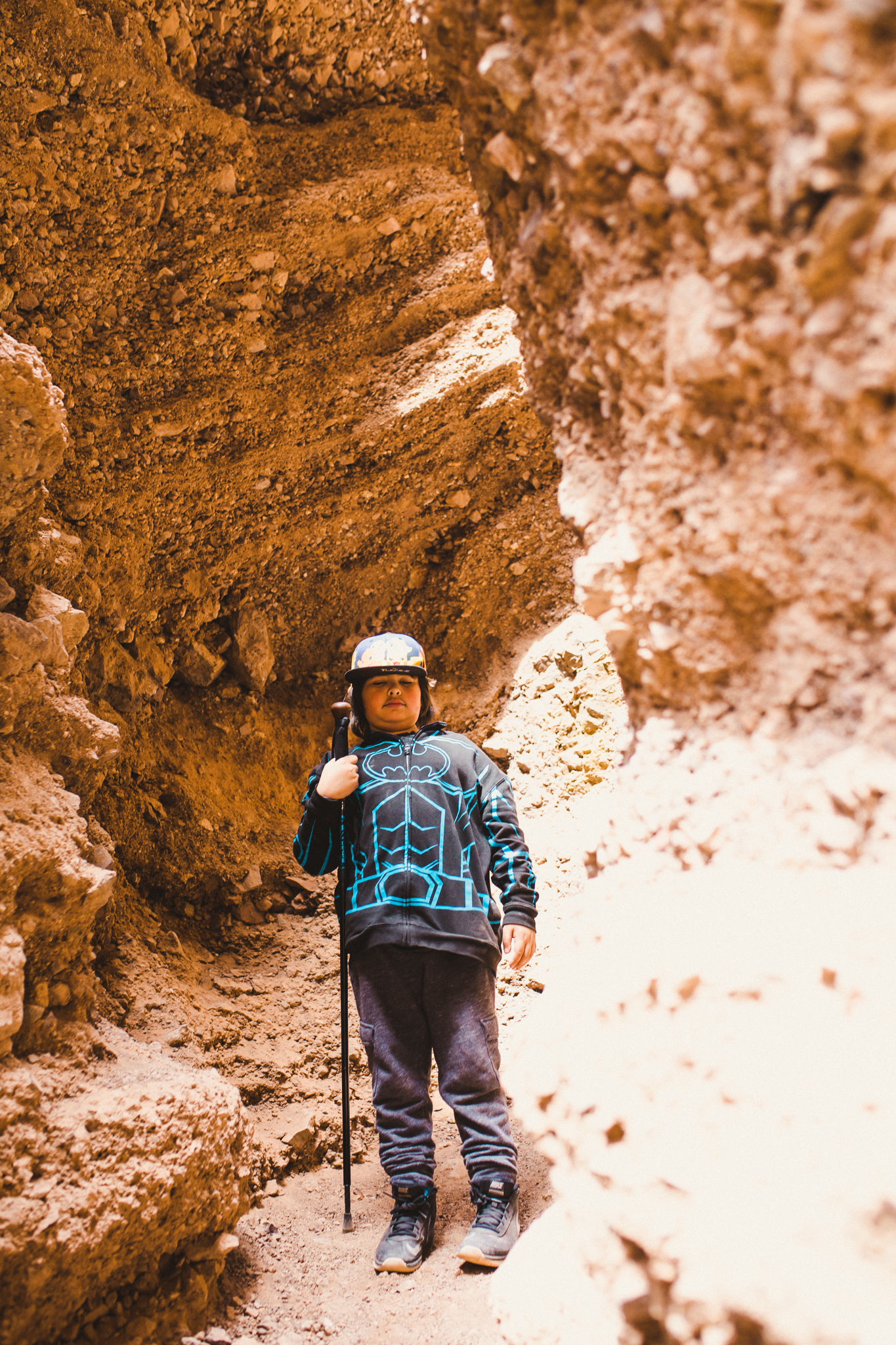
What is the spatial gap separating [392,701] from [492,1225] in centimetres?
132

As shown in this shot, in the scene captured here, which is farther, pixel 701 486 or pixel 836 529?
pixel 701 486

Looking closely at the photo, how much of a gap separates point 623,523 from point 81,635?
1.56 m

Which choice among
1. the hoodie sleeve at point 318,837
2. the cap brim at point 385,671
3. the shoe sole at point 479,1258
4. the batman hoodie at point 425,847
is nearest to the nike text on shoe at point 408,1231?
the shoe sole at point 479,1258

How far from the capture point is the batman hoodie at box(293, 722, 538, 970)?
7.10 feet

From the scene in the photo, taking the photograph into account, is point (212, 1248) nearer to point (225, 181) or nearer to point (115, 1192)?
point (115, 1192)

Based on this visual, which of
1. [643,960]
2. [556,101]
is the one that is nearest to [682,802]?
[643,960]

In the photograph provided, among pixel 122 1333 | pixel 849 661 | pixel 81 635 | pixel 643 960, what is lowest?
pixel 122 1333

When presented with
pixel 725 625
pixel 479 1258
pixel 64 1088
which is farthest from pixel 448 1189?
pixel 725 625

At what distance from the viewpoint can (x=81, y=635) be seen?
7.32 ft

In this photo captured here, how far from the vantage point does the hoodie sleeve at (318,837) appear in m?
2.35

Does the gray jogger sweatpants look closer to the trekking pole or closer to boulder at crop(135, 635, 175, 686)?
the trekking pole

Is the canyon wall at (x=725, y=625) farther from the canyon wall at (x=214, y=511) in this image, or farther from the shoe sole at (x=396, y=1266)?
the canyon wall at (x=214, y=511)

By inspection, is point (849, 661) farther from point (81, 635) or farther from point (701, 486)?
point (81, 635)

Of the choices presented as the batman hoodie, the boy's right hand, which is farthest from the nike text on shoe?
the boy's right hand
